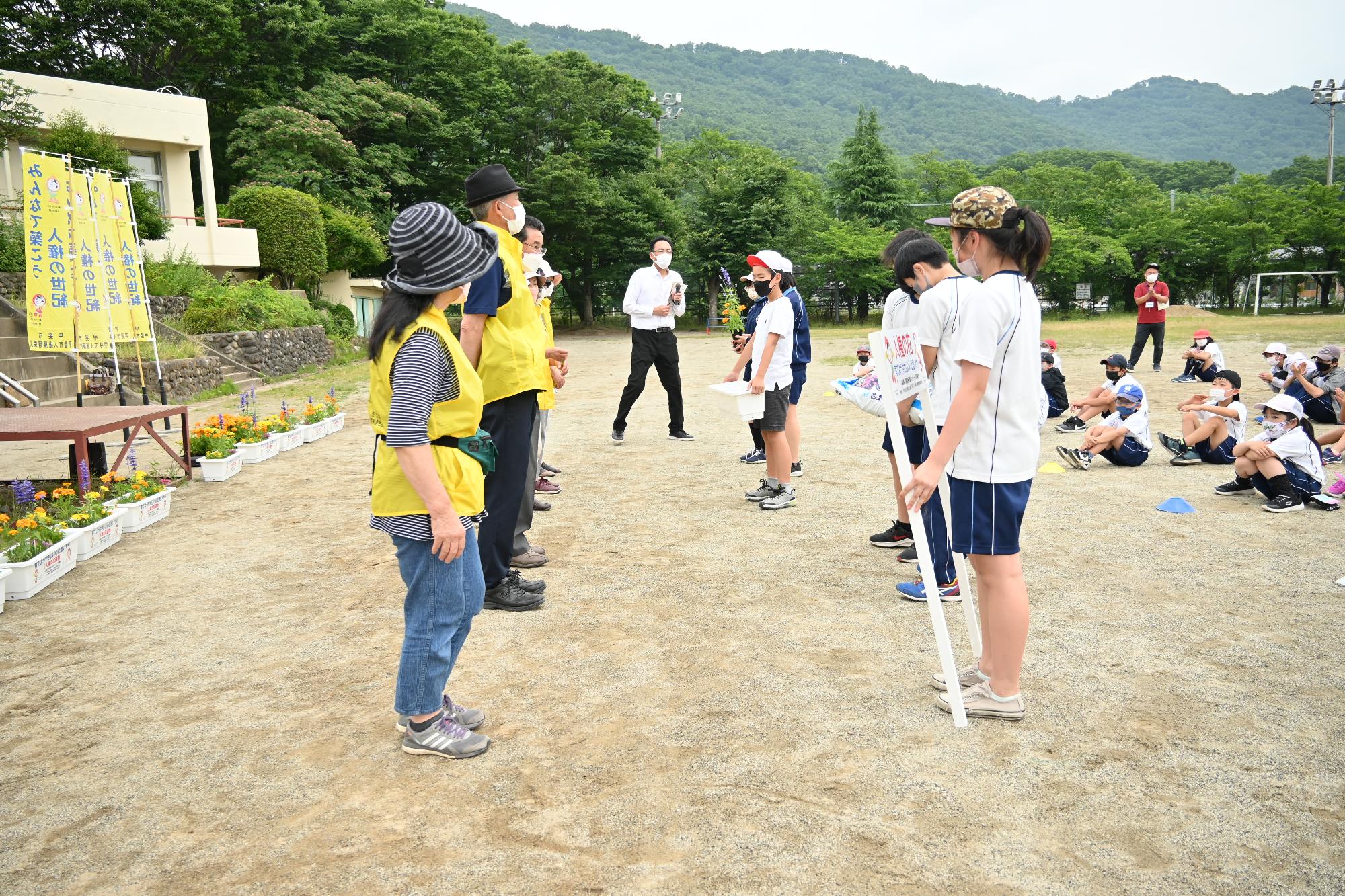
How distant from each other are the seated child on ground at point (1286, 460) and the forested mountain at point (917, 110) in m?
85.6

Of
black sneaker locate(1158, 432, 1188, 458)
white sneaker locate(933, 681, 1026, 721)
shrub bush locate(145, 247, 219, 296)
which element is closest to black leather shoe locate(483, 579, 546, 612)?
white sneaker locate(933, 681, 1026, 721)

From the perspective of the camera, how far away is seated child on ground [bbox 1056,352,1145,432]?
27.5 feet

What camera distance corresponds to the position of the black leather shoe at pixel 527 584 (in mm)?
4559

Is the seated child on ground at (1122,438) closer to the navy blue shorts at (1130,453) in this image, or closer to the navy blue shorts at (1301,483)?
the navy blue shorts at (1130,453)

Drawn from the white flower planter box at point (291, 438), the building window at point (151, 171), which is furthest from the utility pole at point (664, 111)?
the white flower planter box at point (291, 438)

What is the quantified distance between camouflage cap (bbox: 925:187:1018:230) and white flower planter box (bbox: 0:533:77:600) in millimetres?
4718

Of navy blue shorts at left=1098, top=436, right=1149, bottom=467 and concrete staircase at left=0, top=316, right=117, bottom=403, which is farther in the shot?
concrete staircase at left=0, top=316, right=117, bottom=403

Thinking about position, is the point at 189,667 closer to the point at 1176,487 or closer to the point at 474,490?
the point at 474,490

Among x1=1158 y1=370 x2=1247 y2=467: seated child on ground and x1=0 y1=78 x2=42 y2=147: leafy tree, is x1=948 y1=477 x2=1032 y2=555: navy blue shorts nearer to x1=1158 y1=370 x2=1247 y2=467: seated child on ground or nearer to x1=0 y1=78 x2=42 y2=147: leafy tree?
x1=1158 y1=370 x2=1247 y2=467: seated child on ground

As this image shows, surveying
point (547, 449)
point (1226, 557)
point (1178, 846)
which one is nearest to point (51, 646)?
point (1178, 846)

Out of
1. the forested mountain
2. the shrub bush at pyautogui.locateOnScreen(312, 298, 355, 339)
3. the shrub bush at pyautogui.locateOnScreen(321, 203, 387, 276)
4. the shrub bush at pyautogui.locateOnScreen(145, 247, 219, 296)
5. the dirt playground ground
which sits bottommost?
the dirt playground ground

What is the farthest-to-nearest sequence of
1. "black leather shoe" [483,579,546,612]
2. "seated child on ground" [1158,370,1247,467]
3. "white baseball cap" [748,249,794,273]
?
"seated child on ground" [1158,370,1247,467]
"white baseball cap" [748,249,794,273]
"black leather shoe" [483,579,546,612]

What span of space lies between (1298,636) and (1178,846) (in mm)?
2000

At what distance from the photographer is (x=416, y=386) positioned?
2.64m
